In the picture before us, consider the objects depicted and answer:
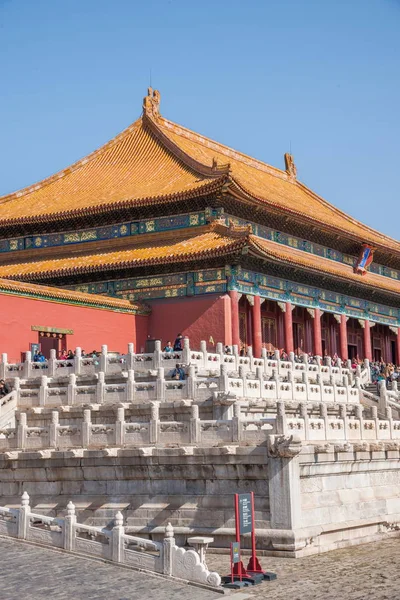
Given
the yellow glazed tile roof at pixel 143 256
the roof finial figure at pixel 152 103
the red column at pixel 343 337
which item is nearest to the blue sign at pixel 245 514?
the yellow glazed tile roof at pixel 143 256

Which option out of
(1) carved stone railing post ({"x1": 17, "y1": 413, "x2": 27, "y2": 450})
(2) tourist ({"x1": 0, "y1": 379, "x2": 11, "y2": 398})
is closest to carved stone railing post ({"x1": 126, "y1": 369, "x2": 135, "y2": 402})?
(1) carved stone railing post ({"x1": 17, "y1": 413, "x2": 27, "y2": 450})

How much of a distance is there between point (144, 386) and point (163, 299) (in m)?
14.1

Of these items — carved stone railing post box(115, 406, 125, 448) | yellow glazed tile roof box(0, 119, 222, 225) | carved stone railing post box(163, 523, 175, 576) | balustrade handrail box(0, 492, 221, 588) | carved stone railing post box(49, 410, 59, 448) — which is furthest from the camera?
yellow glazed tile roof box(0, 119, 222, 225)

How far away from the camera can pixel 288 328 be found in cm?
3838

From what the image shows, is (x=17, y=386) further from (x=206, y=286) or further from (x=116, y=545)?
(x=206, y=286)

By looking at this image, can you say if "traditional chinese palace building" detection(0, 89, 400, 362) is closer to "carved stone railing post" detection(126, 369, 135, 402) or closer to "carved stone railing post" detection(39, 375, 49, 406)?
"carved stone railing post" detection(39, 375, 49, 406)

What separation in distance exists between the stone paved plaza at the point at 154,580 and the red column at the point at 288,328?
68.8ft

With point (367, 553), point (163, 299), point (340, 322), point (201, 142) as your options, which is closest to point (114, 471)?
point (367, 553)

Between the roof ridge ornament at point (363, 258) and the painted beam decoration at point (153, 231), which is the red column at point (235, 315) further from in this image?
the roof ridge ornament at point (363, 258)

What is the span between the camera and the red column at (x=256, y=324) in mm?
35781

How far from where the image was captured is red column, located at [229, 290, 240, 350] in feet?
113

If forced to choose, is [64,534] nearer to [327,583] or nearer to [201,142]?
[327,583]

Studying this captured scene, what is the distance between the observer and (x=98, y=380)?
22.9 m

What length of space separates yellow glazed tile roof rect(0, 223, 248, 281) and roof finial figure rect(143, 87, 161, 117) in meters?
9.24
